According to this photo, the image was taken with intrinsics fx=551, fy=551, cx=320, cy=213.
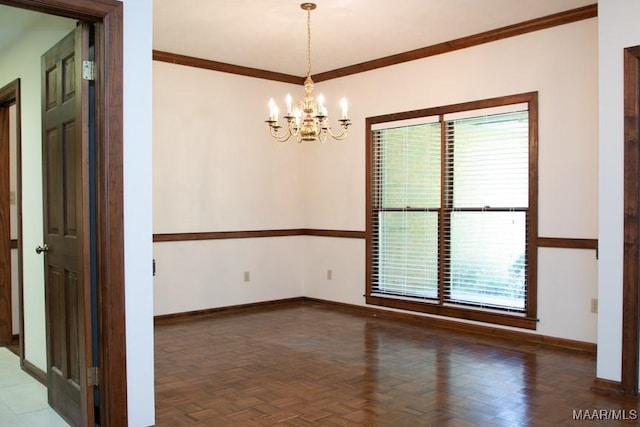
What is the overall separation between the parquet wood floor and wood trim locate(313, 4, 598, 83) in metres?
2.63

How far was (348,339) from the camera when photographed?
188 inches

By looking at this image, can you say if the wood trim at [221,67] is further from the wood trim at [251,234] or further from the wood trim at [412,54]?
the wood trim at [251,234]

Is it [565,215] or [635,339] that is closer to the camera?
[635,339]

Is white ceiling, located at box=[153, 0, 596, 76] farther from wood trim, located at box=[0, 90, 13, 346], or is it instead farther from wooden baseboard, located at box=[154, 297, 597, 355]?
wooden baseboard, located at box=[154, 297, 597, 355]

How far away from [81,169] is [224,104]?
351cm

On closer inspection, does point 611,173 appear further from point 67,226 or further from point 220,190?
point 220,190

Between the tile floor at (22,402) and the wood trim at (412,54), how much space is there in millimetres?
3179

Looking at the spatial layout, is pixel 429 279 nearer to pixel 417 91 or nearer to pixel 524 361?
pixel 524 361

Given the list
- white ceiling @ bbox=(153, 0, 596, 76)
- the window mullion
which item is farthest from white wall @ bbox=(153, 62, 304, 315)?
the window mullion

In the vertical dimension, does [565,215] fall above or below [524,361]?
above

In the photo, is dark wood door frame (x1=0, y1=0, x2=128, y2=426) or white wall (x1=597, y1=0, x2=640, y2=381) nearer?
dark wood door frame (x1=0, y1=0, x2=128, y2=426)

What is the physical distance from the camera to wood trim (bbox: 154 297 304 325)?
551 centimetres

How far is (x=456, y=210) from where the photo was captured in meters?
5.19

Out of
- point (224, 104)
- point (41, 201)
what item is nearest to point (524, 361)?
point (41, 201)
